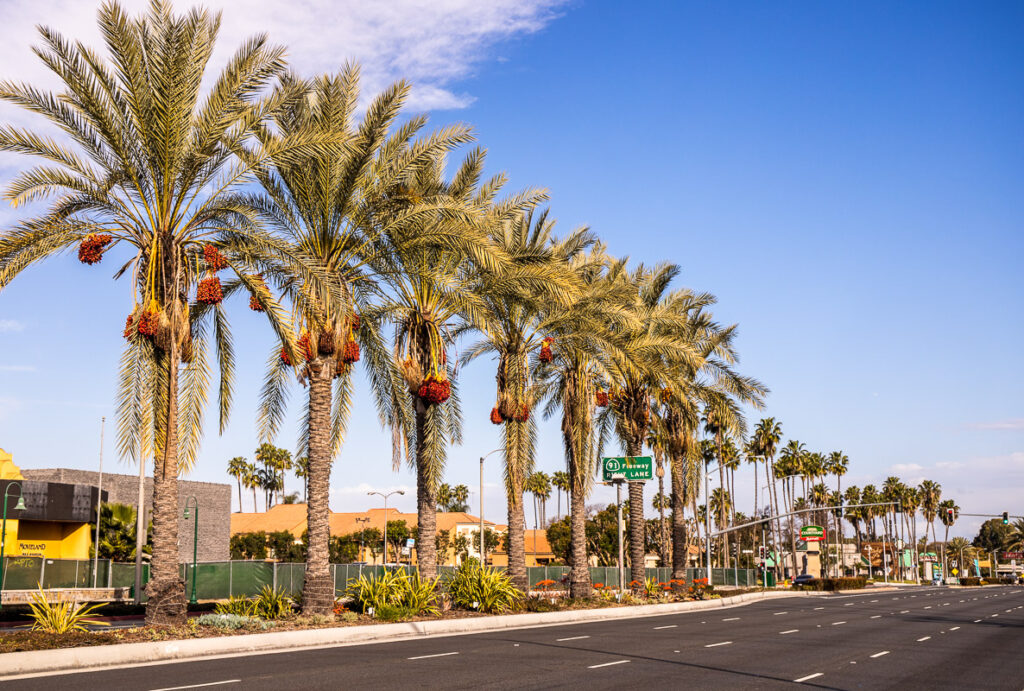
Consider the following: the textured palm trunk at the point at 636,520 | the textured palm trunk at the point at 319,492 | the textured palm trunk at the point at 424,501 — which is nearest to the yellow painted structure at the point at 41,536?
the textured palm trunk at the point at 424,501

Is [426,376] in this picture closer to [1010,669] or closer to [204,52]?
[204,52]

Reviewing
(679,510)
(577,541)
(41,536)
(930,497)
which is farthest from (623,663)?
(930,497)

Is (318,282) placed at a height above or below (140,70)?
below

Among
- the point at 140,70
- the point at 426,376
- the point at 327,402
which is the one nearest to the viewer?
the point at 140,70

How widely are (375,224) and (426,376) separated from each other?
4748 millimetres

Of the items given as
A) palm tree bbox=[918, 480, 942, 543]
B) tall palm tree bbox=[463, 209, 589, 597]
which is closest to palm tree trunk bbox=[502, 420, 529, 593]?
tall palm tree bbox=[463, 209, 589, 597]

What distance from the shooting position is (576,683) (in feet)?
45.2

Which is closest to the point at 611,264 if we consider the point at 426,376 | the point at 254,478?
the point at 426,376

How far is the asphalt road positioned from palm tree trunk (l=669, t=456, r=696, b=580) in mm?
17493

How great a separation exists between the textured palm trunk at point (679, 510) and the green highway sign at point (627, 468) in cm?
806

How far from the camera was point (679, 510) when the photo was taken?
1742 inches

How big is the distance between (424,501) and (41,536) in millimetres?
30521

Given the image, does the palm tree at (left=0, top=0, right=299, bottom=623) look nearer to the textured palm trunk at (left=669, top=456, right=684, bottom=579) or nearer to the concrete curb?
the concrete curb

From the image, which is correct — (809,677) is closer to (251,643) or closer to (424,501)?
(251,643)
